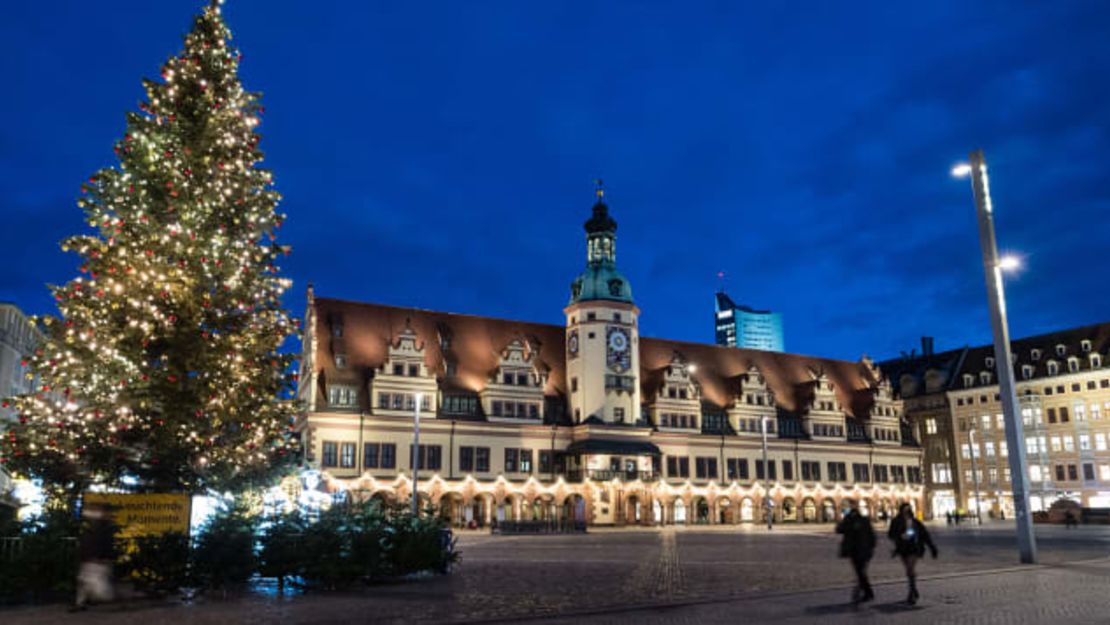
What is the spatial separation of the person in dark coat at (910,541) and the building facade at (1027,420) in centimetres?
6924

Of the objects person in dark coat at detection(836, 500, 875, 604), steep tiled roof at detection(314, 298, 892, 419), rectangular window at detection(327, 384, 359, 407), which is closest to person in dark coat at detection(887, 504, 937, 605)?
person in dark coat at detection(836, 500, 875, 604)

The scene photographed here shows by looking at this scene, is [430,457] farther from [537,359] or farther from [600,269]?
[600,269]

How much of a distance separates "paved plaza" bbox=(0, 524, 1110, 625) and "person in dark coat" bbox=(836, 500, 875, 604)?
0.97 ft

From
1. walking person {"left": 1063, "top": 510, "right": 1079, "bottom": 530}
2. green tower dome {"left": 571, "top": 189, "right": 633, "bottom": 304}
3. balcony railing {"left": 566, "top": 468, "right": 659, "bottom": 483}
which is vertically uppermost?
green tower dome {"left": 571, "top": 189, "right": 633, "bottom": 304}

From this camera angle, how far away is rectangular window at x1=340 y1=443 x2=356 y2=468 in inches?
2238

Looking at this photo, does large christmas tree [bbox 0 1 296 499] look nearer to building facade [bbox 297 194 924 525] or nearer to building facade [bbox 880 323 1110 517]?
building facade [bbox 297 194 924 525]

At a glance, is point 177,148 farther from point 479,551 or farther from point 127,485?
point 479,551

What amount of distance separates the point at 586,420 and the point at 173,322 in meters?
49.2

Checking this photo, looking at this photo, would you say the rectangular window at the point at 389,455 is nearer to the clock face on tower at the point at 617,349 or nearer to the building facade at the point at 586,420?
the building facade at the point at 586,420

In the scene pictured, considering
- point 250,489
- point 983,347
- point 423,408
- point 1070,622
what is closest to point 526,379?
point 423,408

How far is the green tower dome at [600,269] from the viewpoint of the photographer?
70688 mm

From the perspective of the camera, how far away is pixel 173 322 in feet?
63.6

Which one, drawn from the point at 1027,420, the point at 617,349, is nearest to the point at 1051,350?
the point at 1027,420

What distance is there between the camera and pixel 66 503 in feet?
61.2
